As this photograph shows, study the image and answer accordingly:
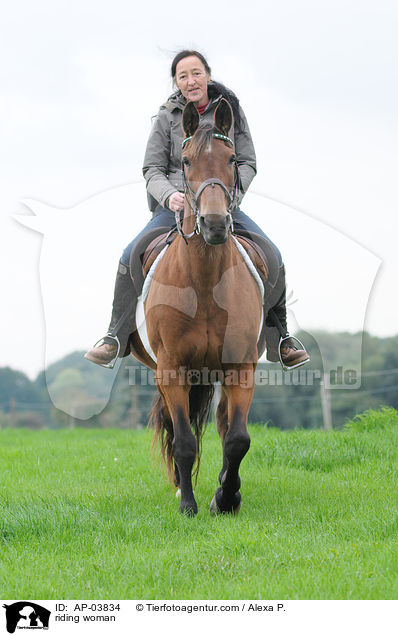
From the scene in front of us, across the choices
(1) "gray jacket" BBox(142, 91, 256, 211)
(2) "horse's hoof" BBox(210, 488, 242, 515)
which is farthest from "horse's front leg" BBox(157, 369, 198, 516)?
(1) "gray jacket" BBox(142, 91, 256, 211)

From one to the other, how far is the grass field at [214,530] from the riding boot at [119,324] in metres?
1.33

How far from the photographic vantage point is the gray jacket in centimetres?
619

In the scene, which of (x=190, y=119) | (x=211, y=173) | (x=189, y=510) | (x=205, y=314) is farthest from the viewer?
(x=189, y=510)

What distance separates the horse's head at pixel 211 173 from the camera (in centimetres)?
478

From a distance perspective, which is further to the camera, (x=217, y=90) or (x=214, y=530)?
(x=217, y=90)

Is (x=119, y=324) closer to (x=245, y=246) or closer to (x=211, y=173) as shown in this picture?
(x=245, y=246)

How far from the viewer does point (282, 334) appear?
6.83 meters

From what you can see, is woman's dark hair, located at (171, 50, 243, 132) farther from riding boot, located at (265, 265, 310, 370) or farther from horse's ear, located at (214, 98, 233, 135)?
riding boot, located at (265, 265, 310, 370)

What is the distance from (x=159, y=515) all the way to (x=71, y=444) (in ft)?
18.1

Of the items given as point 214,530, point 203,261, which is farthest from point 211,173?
point 214,530

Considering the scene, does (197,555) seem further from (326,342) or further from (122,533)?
(326,342)

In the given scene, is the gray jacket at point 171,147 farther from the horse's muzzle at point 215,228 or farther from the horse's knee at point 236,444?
the horse's knee at point 236,444

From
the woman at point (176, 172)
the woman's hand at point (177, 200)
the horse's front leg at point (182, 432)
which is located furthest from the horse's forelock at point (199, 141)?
the horse's front leg at point (182, 432)

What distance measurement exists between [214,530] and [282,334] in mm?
2293
